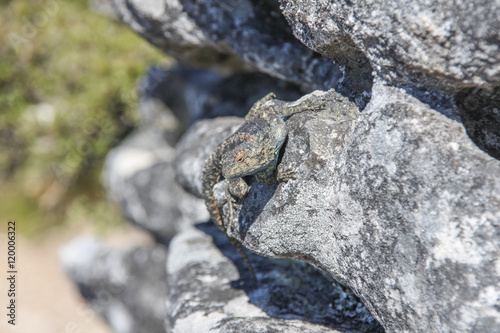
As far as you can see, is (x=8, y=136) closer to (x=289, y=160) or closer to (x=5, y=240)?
(x=5, y=240)

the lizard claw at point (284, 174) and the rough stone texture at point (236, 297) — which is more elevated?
the lizard claw at point (284, 174)

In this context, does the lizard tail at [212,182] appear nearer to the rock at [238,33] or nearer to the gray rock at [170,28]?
the rock at [238,33]

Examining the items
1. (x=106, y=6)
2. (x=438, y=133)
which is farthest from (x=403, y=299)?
(x=106, y=6)

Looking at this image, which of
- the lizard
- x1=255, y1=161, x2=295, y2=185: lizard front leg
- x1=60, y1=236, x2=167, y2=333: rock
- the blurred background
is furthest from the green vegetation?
x1=255, y1=161, x2=295, y2=185: lizard front leg

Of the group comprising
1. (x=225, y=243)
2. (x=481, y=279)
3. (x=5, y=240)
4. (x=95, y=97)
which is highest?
(x=481, y=279)

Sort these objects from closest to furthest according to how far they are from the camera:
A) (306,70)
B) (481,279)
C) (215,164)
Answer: (481,279) < (215,164) < (306,70)

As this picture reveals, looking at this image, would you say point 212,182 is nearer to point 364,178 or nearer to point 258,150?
point 258,150

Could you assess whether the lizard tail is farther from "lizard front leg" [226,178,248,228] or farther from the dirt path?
the dirt path

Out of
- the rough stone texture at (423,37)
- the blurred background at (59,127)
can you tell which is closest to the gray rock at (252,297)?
the rough stone texture at (423,37)
